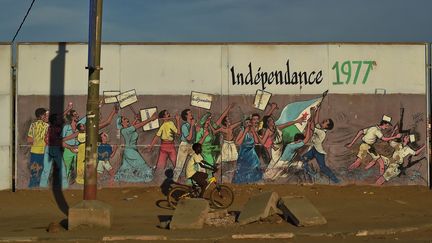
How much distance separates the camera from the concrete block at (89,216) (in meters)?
11.2

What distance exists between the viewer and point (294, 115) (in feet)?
56.9

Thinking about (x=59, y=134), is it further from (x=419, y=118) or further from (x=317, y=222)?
(x=419, y=118)

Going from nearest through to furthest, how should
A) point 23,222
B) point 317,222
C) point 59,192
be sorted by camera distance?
point 317,222 < point 23,222 < point 59,192

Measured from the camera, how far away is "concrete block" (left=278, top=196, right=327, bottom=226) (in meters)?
11.1

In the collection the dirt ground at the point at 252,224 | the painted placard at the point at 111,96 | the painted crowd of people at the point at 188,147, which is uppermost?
the painted placard at the point at 111,96

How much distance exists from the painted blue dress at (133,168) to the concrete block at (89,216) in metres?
5.77

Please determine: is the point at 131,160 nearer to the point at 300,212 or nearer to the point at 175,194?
the point at 175,194

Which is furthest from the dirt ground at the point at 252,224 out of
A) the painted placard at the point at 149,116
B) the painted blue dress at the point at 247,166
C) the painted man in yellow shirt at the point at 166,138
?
the painted placard at the point at 149,116

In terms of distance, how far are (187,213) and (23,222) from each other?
3.87 meters

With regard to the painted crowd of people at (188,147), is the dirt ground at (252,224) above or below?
below

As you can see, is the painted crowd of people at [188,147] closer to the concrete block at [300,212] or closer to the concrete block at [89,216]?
the concrete block at [300,212]

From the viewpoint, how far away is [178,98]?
17.3 metres

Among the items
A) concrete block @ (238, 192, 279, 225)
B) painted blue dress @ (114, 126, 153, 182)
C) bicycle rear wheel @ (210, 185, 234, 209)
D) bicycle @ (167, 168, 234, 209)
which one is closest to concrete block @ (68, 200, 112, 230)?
concrete block @ (238, 192, 279, 225)

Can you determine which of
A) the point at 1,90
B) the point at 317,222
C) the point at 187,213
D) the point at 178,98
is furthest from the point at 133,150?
the point at 317,222
